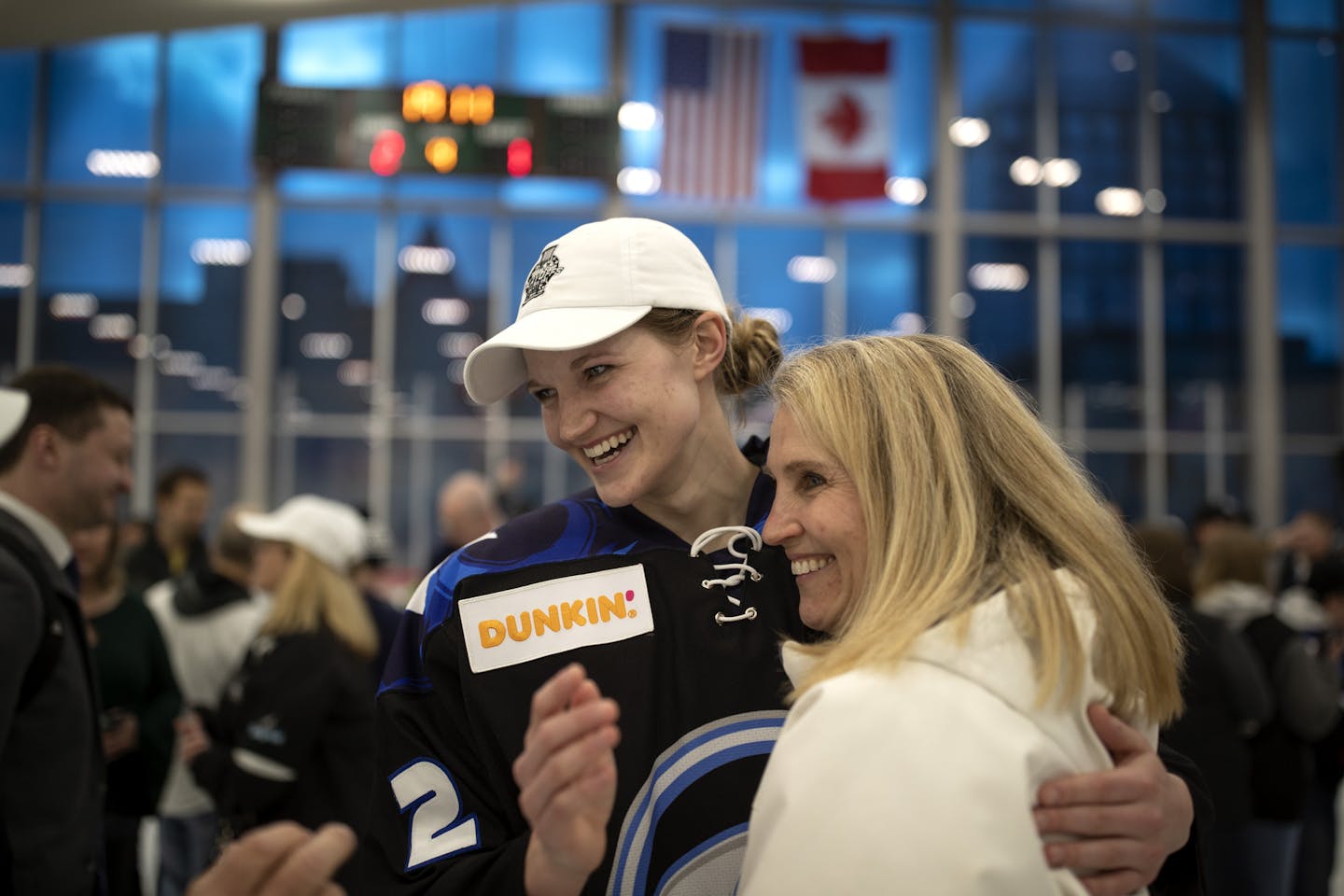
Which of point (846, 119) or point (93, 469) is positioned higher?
point (846, 119)

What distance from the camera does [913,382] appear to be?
4.65ft

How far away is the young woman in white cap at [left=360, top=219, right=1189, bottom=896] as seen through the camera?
153 cm

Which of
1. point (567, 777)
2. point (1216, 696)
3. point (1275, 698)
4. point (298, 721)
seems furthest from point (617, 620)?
point (1275, 698)

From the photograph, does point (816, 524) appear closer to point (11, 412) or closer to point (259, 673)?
point (11, 412)

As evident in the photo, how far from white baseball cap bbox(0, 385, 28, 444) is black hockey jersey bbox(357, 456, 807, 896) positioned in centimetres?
153

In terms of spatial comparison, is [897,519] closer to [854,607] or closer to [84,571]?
[854,607]

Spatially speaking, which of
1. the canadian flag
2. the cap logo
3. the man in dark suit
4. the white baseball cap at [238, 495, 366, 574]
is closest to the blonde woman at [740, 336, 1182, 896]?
the cap logo

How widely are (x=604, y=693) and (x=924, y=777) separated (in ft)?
2.08

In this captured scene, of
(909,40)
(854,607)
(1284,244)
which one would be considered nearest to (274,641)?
(854,607)

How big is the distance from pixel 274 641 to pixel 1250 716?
11.2 ft

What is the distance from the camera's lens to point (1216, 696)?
3.97m

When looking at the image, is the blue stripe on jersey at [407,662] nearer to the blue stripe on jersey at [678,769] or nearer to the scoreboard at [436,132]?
the blue stripe on jersey at [678,769]

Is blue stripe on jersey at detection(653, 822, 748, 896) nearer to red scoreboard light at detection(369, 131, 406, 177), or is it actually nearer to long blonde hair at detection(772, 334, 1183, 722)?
long blonde hair at detection(772, 334, 1183, 722)

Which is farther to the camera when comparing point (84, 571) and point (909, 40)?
point (909, 40)
